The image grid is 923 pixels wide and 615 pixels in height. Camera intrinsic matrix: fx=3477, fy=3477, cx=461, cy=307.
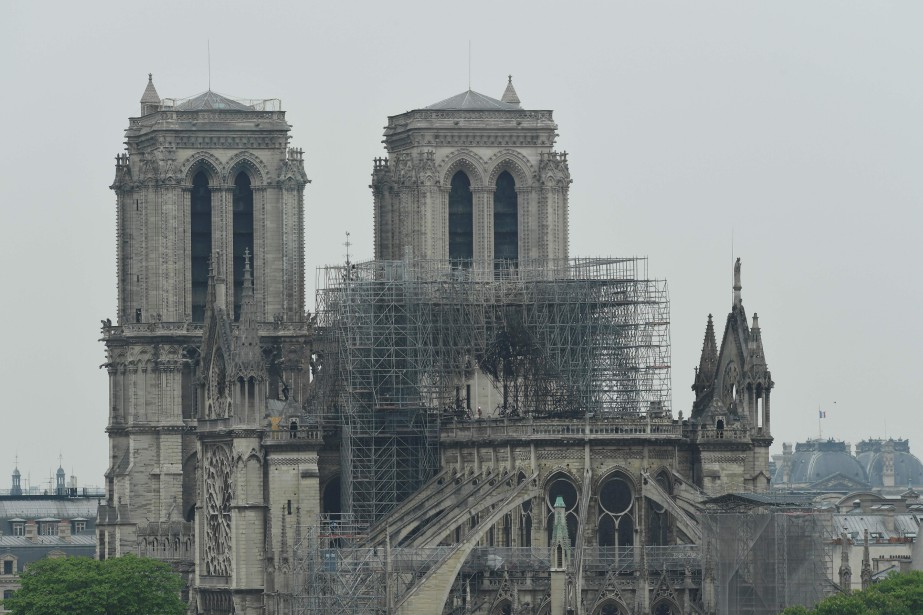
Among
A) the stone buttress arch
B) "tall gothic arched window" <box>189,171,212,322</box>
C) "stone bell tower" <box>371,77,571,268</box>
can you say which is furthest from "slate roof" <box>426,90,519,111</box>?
the stone buttress arch

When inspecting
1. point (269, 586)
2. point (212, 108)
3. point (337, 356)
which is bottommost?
point (269, 586)

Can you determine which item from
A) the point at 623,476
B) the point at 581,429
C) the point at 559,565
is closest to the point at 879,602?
the point at 559,565

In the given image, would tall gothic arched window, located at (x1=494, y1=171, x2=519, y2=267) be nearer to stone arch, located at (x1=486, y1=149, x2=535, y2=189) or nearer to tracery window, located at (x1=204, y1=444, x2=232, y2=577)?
stone arch, located at (x1=486, y1=149, x2=535, y2=189)

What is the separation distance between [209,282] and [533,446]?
76.3ft

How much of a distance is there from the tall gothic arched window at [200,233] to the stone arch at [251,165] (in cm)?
150

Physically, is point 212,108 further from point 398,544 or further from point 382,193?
point 398,544

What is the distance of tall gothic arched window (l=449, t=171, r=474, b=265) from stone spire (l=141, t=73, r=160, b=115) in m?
19.0

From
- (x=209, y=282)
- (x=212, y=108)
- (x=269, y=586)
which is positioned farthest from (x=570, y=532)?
(x=212, y=108)

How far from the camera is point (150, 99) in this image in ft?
599

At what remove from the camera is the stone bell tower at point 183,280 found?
576ft

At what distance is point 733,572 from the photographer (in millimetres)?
144750

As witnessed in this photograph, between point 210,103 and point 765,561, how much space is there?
48.2 m

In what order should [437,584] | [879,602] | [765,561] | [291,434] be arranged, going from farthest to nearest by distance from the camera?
1. [291,434]
2. [437,584]
3. [765,561]
4. [879,602]

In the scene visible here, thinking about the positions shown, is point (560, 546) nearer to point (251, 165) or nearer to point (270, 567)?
point (270, 567)
